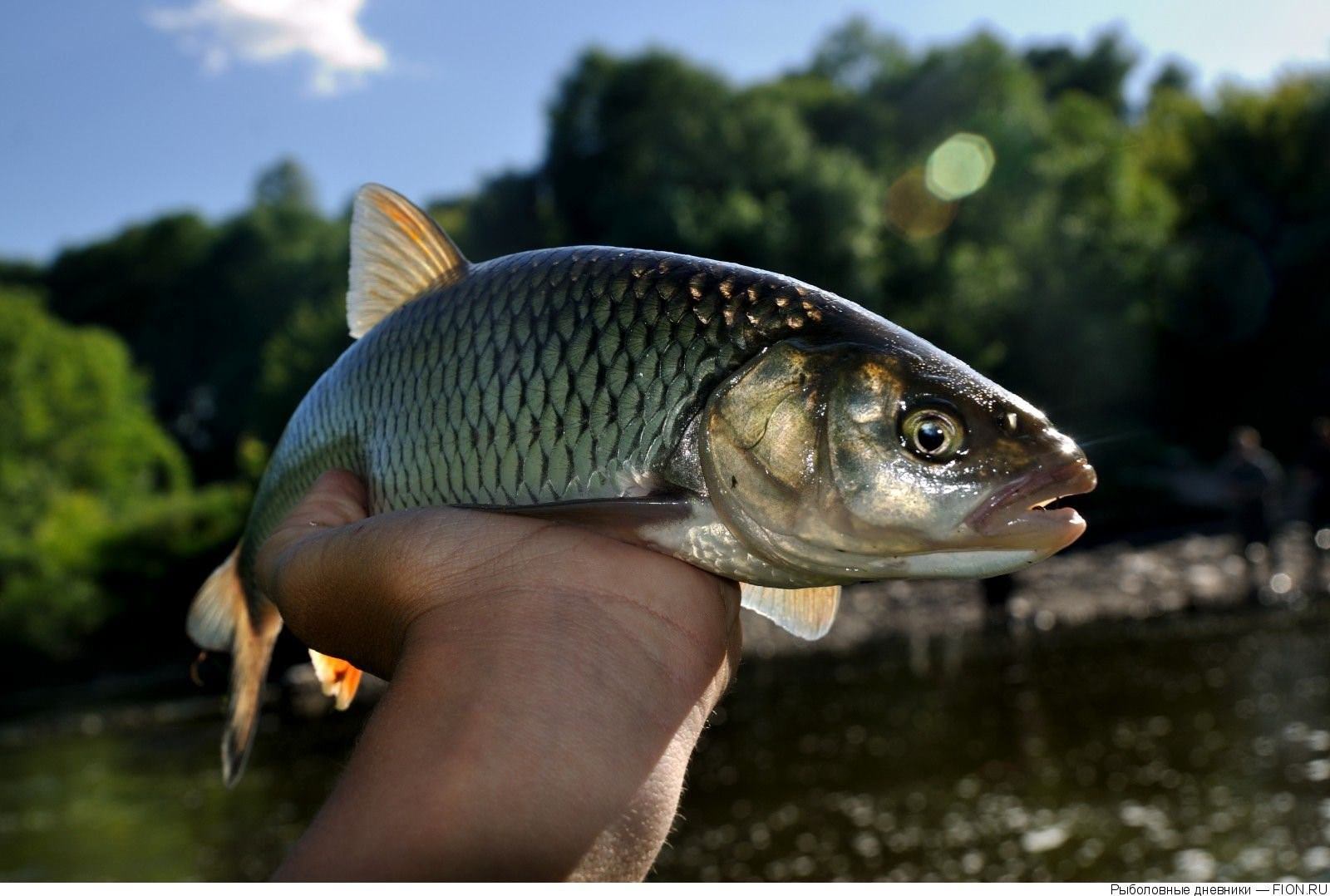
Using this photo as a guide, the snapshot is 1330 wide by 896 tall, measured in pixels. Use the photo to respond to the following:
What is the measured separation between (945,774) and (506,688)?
1029cm

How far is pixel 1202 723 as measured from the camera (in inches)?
466

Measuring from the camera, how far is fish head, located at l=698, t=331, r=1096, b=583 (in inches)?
83.9

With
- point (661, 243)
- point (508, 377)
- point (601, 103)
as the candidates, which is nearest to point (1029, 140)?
point (601, 103)

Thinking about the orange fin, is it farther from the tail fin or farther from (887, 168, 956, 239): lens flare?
(887, 168, 956, 239): lens flare

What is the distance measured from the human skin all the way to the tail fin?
3.14ft

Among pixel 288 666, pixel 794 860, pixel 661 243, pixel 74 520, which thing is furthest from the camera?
pixel 74 520

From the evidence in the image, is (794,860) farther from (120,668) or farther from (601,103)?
→ (601,103)

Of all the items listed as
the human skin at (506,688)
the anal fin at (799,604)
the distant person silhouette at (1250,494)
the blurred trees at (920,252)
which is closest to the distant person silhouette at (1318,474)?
the distant person silhouette at (1250,494)

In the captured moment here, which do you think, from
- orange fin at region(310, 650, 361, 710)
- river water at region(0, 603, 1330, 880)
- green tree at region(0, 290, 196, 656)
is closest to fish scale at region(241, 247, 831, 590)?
orange fin at region(310, 650, 361, 710)

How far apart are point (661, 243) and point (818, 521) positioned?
30.0 metres

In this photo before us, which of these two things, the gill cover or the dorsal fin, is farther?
the dorsal fin

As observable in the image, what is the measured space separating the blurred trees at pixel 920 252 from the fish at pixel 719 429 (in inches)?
1118

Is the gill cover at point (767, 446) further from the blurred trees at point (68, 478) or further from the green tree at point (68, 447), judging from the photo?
the green tree at point (68, 447)

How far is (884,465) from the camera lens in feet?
7.22
